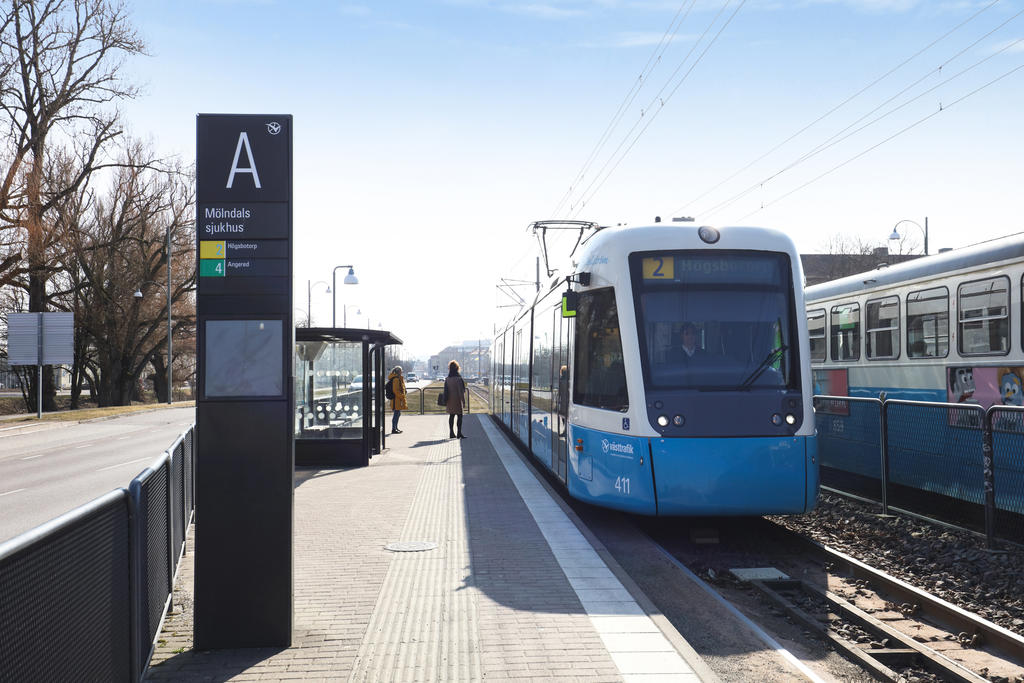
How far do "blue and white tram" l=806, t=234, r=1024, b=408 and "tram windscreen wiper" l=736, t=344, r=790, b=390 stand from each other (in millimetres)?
3109

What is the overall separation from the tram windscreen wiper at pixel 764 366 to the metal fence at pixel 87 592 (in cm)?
554

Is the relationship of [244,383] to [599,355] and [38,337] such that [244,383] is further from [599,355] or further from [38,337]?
[38,337]

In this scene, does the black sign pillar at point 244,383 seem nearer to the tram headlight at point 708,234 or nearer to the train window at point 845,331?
the tram headlight at point 708,234

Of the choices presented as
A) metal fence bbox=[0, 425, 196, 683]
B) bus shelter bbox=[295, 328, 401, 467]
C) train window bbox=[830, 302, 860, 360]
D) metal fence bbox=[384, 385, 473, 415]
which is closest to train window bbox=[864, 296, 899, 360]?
train window bbox=[830, 302, 860, 360]

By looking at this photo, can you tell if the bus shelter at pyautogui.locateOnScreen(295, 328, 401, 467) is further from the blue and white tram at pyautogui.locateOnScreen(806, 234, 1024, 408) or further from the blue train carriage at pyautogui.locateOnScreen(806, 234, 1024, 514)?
the blue and white tram at pyautogui.locateOnScreen(806, 234, 1024, 408)

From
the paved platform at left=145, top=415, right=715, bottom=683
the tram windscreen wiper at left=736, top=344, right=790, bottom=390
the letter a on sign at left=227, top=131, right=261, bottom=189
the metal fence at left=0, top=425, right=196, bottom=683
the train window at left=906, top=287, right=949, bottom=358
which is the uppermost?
the letter a on sign at left=227, top=131, right=261, bottom=189

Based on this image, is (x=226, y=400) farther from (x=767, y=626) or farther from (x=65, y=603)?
(x=767, y=626)

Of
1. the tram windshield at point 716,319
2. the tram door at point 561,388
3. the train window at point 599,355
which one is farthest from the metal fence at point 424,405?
the tram windshield at point 716,319

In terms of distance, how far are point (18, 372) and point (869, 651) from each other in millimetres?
50749

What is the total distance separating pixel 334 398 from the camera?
16.3m

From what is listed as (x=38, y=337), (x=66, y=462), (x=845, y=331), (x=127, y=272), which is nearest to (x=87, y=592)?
→ (x=845, y=331)

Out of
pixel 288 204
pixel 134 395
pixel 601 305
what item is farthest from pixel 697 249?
pixel 134 395

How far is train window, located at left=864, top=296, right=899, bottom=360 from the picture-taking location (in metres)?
13.2

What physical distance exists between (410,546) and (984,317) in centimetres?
733
